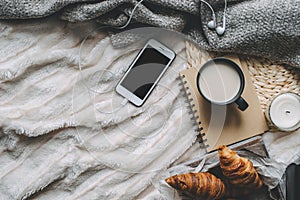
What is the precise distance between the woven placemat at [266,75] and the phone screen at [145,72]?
0.20 ft

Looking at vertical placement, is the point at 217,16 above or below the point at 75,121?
above

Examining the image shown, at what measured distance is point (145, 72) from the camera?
92 centimetres

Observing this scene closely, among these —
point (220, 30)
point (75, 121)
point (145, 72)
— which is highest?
point (220, 30)

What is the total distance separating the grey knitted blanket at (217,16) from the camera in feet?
2.89

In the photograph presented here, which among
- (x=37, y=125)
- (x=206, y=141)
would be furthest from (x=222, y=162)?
(x=37, y=125)

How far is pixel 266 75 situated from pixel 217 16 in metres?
0.14

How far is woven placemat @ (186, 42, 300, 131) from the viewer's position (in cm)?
92

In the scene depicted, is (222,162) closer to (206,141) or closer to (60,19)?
(206,141)

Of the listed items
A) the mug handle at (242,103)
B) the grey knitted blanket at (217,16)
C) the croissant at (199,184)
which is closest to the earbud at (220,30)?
the grey knitted blanket at (217,16)

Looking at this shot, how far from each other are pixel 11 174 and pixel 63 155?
98 millimetres

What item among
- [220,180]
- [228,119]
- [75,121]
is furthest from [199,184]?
[75,121]

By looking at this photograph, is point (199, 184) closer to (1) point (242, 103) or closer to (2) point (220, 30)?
(1) point (242, 103)

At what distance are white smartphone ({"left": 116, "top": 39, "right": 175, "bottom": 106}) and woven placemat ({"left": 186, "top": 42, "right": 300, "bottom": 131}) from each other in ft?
0.17

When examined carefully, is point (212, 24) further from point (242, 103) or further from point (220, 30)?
point (242, 103)
